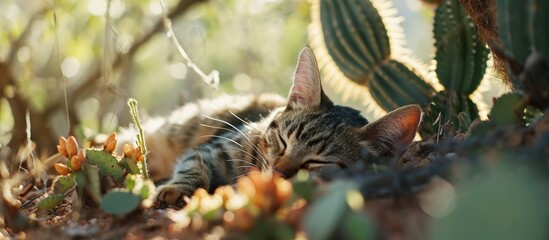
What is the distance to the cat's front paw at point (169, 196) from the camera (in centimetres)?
225

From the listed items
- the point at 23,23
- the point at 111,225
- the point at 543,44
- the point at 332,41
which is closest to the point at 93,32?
the point at 23,23

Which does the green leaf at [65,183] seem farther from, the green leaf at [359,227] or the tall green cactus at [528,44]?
the tall green cactus at [528,44]

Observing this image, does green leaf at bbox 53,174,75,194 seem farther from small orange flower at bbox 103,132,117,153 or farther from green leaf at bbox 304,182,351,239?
green leaf at bbox 304,182,351,239

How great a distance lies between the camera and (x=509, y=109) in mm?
1695

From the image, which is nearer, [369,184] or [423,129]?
[369,184]

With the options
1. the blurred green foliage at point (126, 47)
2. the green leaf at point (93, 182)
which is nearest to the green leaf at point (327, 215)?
the green leaf at point (93, 182)

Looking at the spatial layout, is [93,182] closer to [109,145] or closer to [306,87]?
[109,145]

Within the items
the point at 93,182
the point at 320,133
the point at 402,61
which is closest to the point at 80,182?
the point at 93,182

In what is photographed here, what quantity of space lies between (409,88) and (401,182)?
→ 1568mm

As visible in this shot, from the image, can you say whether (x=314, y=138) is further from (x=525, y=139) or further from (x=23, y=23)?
(x=23, y=23)

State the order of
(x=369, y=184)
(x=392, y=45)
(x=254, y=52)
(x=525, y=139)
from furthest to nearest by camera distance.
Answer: (x=254, y=52) < (x=392, y=45) < (x=525, y=139) < (x=369, y=184)

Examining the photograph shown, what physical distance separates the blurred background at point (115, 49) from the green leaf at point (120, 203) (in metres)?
1.19

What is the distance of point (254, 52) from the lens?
642 cm

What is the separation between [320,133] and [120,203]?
98cm
